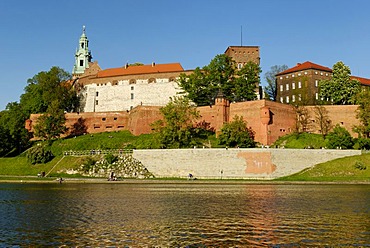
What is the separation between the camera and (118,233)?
15656 millimetres

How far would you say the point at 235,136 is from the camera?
2111 inches

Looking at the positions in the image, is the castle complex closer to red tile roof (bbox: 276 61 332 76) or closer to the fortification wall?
red tile roof (bbox: 276 61 332 76)

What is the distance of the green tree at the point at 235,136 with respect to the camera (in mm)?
53281

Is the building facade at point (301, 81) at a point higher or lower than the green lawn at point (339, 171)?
higher

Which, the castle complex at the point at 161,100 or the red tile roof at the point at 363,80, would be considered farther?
the red tile roof at the point at 363,80

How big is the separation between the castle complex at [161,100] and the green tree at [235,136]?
12.1ft

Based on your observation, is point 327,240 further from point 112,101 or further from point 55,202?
point 112,101

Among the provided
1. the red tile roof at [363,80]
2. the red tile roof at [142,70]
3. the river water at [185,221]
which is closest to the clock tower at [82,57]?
the red tile roof at [142,70]

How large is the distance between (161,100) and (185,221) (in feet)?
199

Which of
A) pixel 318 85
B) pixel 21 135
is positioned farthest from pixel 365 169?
pixel 21 135

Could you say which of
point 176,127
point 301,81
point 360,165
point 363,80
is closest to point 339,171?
point 360,165

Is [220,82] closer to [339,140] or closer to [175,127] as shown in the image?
[175,127]

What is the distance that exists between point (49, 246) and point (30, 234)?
2.45 m

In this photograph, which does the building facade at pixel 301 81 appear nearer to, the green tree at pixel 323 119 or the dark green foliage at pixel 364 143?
the green tree at pixel 323 119
